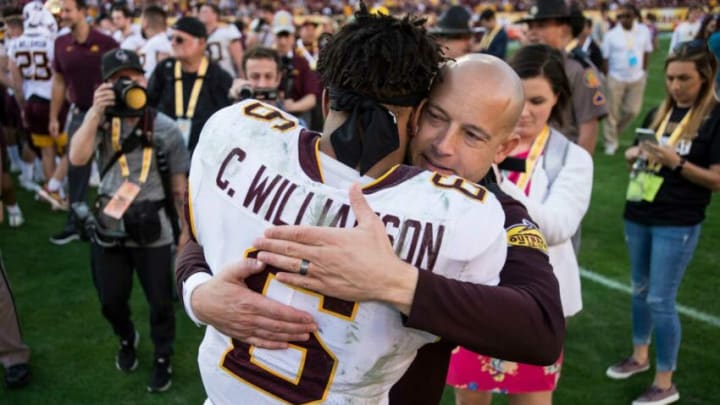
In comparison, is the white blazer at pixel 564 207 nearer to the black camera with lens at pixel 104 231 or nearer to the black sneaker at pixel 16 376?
the black camera with lens at pixel 104 231

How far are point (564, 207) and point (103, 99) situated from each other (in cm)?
251

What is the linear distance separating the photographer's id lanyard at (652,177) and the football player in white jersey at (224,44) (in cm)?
532

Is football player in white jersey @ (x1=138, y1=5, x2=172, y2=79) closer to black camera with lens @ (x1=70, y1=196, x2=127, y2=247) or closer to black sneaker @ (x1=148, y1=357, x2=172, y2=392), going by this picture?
black camera with lens @ (x1=70, y1=196, x2=127, y2=247)

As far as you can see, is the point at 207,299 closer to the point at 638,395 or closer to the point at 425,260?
the point at 425,260

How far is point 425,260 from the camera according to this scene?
1.38m

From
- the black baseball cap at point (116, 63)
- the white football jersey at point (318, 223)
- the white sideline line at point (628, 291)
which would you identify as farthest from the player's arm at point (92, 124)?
the white sideline line at point (628, 291)

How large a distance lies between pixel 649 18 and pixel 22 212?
17056mm

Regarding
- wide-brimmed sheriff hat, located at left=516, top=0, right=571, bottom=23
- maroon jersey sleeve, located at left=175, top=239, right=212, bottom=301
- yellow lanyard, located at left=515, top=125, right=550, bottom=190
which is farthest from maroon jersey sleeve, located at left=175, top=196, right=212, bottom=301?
wide-brimmed sheriff hat, located at left=516, top=0, right=571, bottom=23

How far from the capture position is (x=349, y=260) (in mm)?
1298

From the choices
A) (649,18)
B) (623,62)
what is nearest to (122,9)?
(623,62)

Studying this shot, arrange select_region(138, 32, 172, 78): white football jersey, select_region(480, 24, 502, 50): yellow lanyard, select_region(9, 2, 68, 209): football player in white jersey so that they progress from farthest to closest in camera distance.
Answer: select_region(480, 24, 502, 50): yellow lanyard, select_region(138, 32, 172, 78): white football jersey, select_region(9, 2, 68, 209): football player in white jersey

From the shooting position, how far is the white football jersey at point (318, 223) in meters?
1.35

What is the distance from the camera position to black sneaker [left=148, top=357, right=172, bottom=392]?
4.11 meters

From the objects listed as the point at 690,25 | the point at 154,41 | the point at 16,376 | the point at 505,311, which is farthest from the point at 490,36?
the point at 505,311
